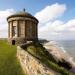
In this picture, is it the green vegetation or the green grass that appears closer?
the green vegetation

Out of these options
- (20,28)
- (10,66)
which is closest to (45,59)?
(10,66)

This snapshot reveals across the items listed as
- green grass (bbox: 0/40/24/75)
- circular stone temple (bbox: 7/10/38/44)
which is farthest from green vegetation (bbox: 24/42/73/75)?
circular stone temple (bbox: 7/10/38/44)

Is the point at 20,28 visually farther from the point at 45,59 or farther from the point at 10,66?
the point at 10,66

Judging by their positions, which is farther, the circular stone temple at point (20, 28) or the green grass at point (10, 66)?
the circular stone temple at point (20, 28)

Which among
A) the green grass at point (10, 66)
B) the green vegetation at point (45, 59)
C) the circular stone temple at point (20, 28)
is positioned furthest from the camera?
the circular stone temple at point (20, 28)

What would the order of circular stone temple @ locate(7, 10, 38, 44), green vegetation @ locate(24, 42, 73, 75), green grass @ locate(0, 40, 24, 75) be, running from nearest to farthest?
green vegetation @ locate(24, 42, 73, 75) → green grass @ locate(0, 40, 24, 75) → circular stone temple @ locate(7, 10, 38, 44)

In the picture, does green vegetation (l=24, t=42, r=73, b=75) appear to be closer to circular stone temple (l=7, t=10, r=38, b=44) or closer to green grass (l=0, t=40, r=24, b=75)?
green grass (l=0, t=40, r=24, b=75)

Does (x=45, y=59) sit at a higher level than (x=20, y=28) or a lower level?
lower

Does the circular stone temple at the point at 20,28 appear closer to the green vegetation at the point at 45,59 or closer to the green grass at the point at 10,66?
the green vegetation at the point at 45,59

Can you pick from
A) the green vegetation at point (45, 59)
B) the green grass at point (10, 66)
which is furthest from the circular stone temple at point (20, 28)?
the green grass at point (10, 66)

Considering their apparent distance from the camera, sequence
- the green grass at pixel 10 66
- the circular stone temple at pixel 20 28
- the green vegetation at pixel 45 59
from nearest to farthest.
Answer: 1. the green vegetation at pixel 45 59
2. the green grass at pixel 10 66
3. the circular stone temple at pixel 20 28

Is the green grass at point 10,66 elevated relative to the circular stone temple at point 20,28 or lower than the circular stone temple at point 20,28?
lower

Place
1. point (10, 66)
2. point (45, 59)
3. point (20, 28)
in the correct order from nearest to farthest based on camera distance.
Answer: point (10, 66) < point (45, 59) < point (20, 28)

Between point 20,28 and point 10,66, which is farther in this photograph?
point 20,28
